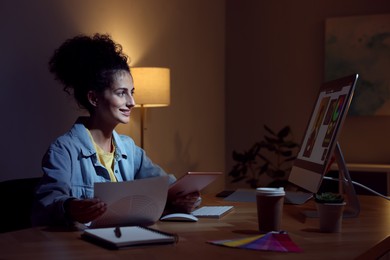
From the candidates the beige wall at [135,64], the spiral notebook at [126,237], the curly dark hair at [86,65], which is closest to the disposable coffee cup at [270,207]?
the spiral notebook at [126,237]

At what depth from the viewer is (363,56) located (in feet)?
15.1

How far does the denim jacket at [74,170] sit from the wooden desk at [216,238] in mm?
106

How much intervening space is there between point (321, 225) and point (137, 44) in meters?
2.65

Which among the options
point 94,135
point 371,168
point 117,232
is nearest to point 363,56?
point 371,168

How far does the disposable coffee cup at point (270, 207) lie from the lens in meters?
1.50

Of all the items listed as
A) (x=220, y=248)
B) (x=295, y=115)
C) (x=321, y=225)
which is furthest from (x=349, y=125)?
(x=220, y=248)

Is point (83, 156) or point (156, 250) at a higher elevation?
point (83, 156)

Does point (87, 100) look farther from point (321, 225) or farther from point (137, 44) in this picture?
point (137, 44)

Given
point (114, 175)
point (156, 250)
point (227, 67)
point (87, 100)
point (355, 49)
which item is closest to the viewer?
point (156, 250)

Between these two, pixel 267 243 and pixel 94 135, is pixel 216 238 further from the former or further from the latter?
pixel 94 135

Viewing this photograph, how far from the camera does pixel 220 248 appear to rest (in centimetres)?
132

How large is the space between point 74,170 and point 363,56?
3290 millimetres

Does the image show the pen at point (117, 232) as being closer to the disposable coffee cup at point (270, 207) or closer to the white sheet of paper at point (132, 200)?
the white sheet of paper at point (132, 200)

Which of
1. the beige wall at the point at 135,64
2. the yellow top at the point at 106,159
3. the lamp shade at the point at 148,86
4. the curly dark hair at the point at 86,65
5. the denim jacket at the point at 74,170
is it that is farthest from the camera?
the lamp shade at the point at 148,86
